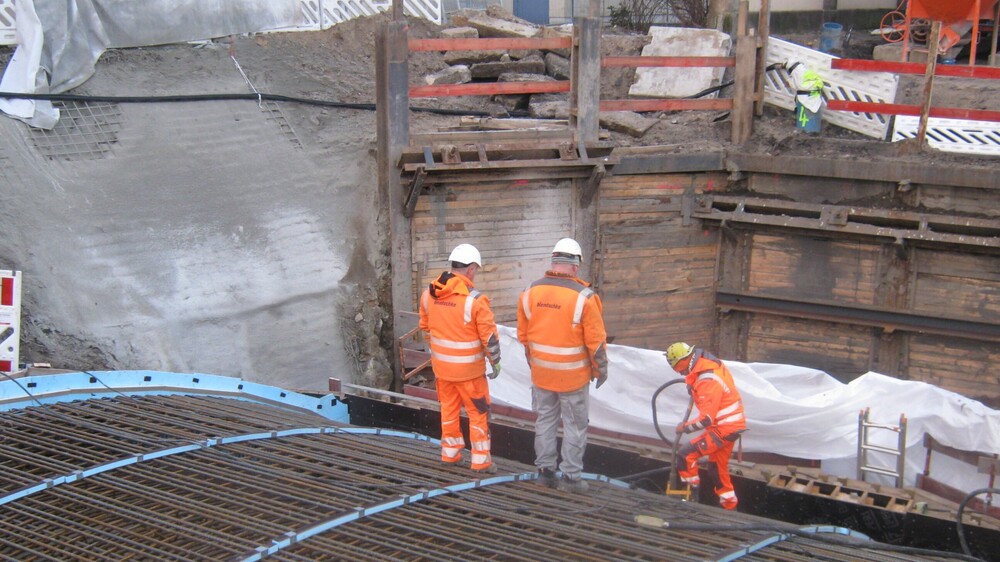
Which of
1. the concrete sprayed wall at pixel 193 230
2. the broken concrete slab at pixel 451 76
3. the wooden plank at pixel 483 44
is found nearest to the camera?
the concrete sprayed wall at pixel 193 230

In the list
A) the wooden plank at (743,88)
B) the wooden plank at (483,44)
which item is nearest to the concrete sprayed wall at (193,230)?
the wooden plank at (483,44)

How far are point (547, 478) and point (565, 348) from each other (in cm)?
96

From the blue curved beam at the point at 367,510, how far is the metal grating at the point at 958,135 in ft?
22.6

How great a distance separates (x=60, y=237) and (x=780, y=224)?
26.0 feet

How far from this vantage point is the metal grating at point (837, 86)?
11.3 meters

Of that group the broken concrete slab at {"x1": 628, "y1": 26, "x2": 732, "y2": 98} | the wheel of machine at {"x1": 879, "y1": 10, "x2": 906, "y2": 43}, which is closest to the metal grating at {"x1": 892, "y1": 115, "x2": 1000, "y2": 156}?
the broken concrete slab at {"x1": 628, "y1": 26, "x2": 732, "y2": 98}

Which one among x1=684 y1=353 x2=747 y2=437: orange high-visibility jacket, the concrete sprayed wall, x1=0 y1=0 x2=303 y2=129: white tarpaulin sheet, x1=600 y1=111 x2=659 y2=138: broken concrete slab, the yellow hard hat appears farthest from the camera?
x1=600 y1=111 x2=659 y2=138: broken concrete slab

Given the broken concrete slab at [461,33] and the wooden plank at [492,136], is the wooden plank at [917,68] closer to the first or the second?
the wooden plank at [492,136]

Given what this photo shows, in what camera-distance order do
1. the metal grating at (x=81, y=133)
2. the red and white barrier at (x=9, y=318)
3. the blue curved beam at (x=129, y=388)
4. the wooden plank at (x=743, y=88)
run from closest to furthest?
1. the blue curved beam at (x=129, y=388)
2. the red and white barrier at (x=9, y=318)
3. the metal grating at (x=81, y=133)
4. the wooden plank at (x=743, y=88)

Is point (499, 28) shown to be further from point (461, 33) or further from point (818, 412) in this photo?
point (818, 412)

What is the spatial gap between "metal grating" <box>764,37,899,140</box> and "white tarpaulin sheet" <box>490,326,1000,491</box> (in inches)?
174

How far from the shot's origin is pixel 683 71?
13.0 m

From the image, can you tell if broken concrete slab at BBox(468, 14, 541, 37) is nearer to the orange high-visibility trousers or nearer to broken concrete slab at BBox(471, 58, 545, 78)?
broken concrete slab at BBox(471, 58, 545, 78)

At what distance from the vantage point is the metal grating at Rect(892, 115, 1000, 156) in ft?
33.7
